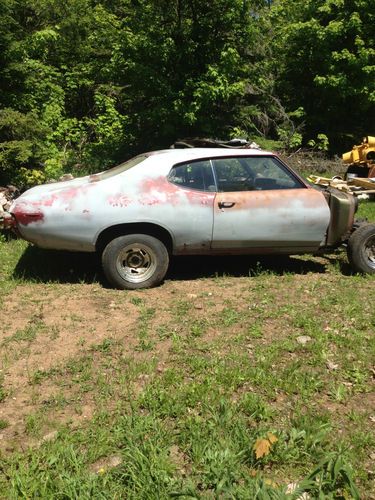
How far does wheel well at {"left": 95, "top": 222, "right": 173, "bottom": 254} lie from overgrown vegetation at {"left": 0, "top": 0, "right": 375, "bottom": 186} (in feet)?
11.3

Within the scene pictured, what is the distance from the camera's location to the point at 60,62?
591 inches

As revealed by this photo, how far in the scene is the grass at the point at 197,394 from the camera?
2682 millimetres

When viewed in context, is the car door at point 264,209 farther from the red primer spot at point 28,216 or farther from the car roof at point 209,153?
the red primer spot at point 28,216

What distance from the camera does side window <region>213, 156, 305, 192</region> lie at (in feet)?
18.1

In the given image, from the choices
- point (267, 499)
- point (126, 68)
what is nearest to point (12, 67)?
point (126, 68)

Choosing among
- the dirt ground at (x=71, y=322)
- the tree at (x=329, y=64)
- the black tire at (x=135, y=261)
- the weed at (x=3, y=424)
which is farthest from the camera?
the tree at (x=329, y=64)

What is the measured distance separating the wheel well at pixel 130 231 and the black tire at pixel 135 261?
67mm

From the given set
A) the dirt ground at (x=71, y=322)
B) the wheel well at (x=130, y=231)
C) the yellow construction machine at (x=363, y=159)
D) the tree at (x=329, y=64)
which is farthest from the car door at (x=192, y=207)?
the tree at (x=329, y=64)

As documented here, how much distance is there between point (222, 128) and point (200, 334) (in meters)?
7.93

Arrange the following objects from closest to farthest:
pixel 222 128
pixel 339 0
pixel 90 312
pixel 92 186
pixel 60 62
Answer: pixel 90 312
pixel 92 186
pixel 222 128
pixel 339 0
pixel 60 62

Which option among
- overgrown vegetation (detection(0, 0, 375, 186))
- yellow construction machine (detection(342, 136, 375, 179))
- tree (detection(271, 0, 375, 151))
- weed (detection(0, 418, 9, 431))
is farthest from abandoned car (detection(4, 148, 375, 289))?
tree (detection(271, 0, 375, 151))

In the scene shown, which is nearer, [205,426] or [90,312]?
[205,426]

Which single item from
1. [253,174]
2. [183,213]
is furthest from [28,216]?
[253,174]

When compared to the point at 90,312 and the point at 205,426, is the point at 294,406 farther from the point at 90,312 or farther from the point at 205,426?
the point at 90,312
